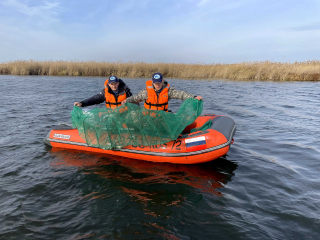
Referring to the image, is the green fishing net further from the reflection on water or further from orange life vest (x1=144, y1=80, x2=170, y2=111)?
orange life vest (x1=144, y1=80, x2=170, y2=111)

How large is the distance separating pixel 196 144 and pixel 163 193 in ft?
4.50

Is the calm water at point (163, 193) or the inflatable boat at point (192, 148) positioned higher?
the inflatable boat at point (192, 148)

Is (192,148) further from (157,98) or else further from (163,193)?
(157,98)

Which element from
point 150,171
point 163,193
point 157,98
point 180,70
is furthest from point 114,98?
point 180,70

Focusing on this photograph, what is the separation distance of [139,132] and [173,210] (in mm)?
2015

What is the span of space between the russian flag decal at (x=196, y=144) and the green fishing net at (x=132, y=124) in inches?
12.7

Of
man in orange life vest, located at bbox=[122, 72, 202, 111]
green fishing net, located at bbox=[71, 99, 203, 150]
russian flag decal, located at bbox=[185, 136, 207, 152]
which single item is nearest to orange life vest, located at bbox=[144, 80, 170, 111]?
man in orange life vest, located at bbox=[122, 72, 202, 111]

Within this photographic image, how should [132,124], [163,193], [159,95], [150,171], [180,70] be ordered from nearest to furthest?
[163,193], [150,171], [132,124], [159,95], [180,70]

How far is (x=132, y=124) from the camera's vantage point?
→ 16.9ft

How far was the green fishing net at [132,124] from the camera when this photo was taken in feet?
16.5

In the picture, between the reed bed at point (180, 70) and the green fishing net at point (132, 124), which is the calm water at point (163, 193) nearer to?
the green fishing net at point (132, 124)

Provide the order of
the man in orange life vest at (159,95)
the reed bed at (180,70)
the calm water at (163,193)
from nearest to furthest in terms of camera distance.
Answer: the calm water at (163,193) → the man in orange life vest at (159,95) → the reed bed at (180,70)

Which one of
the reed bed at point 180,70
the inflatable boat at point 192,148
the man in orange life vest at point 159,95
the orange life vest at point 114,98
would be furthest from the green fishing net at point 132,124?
the reed bed at point 180,70

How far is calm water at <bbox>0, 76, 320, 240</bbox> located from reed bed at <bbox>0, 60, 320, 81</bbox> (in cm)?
1535
